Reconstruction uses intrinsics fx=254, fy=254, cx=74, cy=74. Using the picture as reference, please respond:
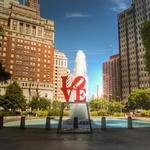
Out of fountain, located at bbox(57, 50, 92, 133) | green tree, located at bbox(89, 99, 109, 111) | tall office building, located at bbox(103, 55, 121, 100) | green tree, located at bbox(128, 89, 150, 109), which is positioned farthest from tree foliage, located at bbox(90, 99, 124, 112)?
tall office building, located at bbox(103, 55, 121, 100)

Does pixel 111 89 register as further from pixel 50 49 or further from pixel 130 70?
pixel 50 49

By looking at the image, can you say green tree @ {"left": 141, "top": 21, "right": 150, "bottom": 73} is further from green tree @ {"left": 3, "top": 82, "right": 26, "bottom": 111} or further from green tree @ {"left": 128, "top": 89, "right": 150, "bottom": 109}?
green tree @ {"left": 128, "top": 89, "right": 150, "bottom": 109}

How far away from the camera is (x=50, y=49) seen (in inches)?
5202

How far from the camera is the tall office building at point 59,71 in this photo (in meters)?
181

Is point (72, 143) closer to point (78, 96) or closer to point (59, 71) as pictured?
point (78, 96)

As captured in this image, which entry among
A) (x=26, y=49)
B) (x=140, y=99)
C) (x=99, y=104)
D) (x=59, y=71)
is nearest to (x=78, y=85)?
(x=140, y=99)

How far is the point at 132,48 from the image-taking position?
152875 millimetres

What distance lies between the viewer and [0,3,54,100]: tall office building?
120 metres

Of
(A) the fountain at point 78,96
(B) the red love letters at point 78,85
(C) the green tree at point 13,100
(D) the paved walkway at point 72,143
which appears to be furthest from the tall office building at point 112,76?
(D) the paved walkway at point 72,143

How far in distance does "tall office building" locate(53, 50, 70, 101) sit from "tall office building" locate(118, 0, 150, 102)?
148 ft

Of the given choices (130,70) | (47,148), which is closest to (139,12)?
(130,70)

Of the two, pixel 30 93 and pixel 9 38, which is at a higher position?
pixel 9 38

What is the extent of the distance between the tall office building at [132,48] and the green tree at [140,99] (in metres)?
34.8

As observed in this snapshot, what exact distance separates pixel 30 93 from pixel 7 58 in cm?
1958
